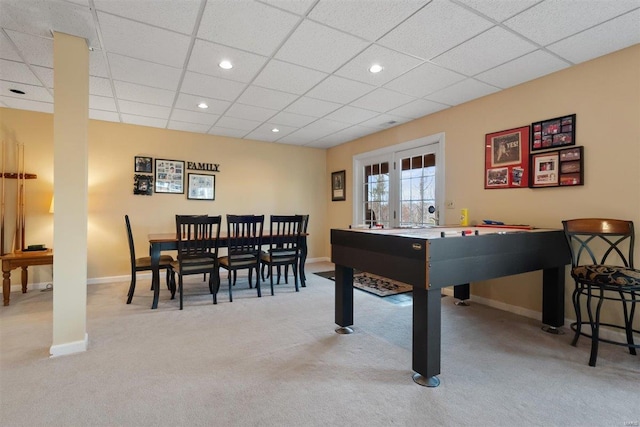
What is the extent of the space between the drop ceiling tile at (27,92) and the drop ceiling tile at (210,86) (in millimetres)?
1690

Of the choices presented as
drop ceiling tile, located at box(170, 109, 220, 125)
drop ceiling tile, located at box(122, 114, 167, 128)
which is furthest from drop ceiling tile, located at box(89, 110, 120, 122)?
drop ceiling tile, located at box(170, 109, 220, 125)

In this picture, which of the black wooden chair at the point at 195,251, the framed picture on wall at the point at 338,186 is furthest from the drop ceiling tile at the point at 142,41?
the framed picture on wall at the point at 338,186

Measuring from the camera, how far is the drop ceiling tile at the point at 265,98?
3504mm

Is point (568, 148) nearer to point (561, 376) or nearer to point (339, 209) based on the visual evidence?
point (561, 376)

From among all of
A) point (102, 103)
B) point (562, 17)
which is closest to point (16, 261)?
point (102, 103)

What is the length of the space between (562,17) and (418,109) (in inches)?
78.8

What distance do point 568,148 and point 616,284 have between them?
4.65 feet

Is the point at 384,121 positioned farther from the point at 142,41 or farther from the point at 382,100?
the point at 142,41

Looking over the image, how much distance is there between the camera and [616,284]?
2.08 m

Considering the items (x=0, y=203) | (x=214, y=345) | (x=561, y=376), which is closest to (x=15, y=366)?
(x=214, y=345)

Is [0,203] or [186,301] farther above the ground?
[0,203]

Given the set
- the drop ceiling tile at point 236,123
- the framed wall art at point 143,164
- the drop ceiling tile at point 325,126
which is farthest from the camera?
the framed wall art at point 143,164

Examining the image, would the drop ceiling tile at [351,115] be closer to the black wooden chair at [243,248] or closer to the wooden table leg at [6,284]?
the black wooden chair at [243,248]

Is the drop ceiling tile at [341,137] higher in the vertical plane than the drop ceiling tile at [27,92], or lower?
higher
